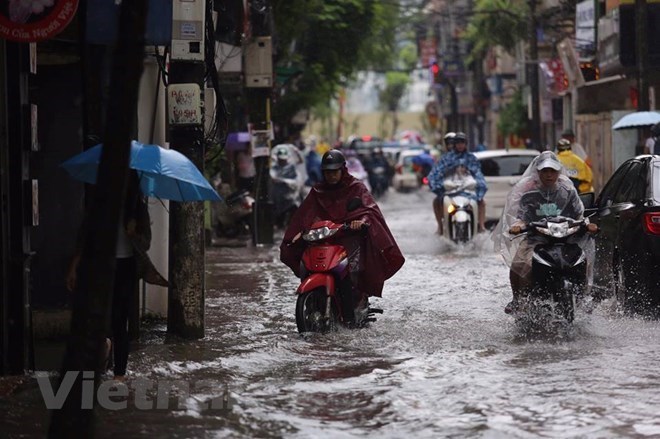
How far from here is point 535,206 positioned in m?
12.5

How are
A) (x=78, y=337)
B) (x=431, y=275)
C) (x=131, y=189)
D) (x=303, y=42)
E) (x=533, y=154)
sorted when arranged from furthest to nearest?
(x=303, y=42) → (x=533, y=154) → (x=431, y=275) → (x=131, y=189) → (x=78, y=337)

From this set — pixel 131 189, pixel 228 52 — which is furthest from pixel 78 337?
pixel 228 52

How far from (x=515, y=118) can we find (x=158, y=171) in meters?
41.6

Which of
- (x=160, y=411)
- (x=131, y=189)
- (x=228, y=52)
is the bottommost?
(x=160, y=411)

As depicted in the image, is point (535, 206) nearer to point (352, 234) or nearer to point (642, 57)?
point (352, 234)

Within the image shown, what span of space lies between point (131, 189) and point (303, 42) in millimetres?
31706

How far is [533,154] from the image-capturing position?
26.0 meters

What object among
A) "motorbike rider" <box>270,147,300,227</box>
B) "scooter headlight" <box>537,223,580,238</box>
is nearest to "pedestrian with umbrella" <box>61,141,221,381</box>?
"scooter headlight" <box>537,223,580,238</box>

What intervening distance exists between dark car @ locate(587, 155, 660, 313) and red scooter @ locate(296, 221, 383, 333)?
251cm

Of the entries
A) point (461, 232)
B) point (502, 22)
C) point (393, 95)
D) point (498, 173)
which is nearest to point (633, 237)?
point (461, 232)

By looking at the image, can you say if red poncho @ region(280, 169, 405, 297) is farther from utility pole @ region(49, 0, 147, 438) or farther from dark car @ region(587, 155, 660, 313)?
utility pole @ region(49, 0, 147, 438)

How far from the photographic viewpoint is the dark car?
12539mm

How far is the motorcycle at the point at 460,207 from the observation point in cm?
2252

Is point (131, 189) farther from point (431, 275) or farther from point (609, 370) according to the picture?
point (431, 275)
